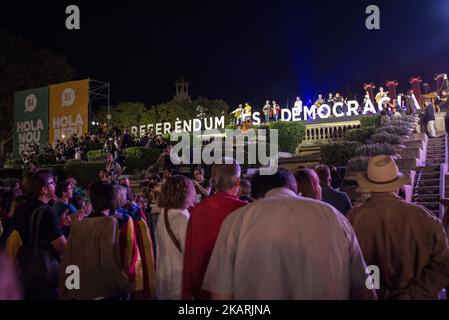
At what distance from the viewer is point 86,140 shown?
27.6 m

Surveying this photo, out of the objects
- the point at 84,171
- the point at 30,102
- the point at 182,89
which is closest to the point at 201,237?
the point at 84,171

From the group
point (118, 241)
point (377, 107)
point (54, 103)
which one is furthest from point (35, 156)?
point (118, 241)

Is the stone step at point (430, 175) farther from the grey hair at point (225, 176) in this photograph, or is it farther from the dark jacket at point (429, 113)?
the grey hair at point (225, 176)

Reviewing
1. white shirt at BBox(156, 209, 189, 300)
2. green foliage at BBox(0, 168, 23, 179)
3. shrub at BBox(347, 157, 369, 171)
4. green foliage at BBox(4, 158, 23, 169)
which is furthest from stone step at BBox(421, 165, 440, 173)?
green foliage at BBox(4, 158, 23, 169)

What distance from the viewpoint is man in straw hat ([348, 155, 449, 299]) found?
3492 mm

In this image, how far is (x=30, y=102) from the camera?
33594 mm

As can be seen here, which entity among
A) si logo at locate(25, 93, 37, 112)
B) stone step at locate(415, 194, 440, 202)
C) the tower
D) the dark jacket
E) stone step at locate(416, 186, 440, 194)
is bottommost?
stone step at locate(415, 194, 440, 202)

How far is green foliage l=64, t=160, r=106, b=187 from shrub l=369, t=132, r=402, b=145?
39.9ft

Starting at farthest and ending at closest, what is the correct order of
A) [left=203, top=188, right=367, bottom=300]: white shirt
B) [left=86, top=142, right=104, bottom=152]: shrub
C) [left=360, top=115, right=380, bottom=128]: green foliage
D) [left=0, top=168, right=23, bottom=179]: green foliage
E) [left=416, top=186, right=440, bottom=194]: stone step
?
[left=86, top=142, right=104, bottom=152]: shrub < [left=0, top=168, right=23, bottom=179]: green foliage < [left=360, top=115, right=380, bottom=128]: green foliage < [left=416, top=186, right=440, bottom=194]: stone step < [left=203, top=188, right=367, bottom=300]: white shirt

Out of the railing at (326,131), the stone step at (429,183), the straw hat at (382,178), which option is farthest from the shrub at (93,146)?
the straw hat at (382,178)

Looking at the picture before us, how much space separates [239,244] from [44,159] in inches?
1061

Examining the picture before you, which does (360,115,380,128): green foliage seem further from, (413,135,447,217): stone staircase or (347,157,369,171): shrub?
(347,157,369,171): shrub

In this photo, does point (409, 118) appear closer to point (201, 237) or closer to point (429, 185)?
point (429, 185)
